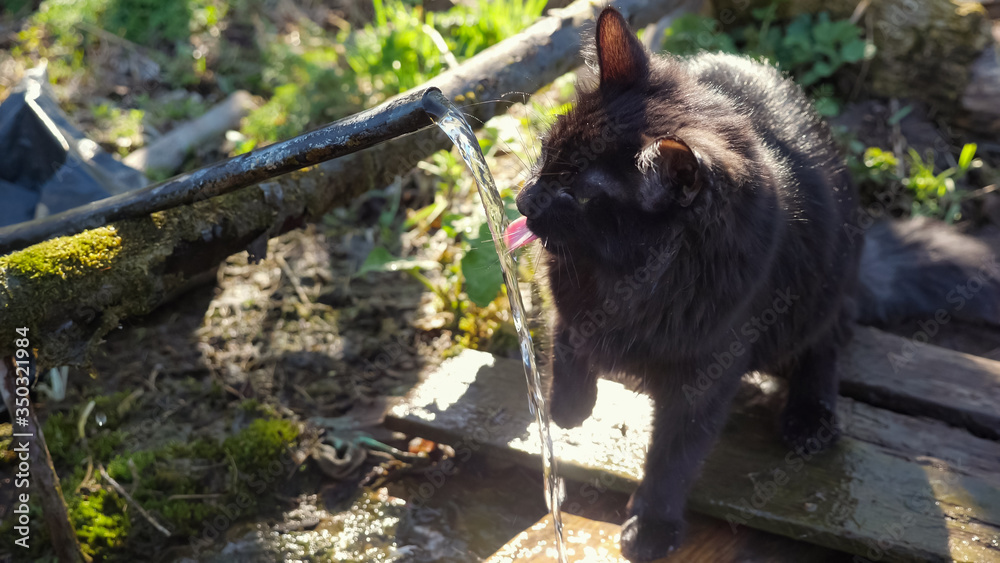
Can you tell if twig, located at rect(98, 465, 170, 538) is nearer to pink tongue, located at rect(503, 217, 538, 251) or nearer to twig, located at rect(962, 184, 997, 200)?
pink tongue, located at rect(503, 217, 538, 251)

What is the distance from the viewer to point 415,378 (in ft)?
10.9

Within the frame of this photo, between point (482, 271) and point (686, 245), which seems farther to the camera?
point (482, 271)

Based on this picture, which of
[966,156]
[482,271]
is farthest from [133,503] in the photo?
[966,156]

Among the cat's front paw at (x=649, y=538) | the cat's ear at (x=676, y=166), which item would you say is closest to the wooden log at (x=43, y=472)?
the cat's front paw at (x=649, y=538)

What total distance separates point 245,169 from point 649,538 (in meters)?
1.66

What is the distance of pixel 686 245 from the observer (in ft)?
6.19

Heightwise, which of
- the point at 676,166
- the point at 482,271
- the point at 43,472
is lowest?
the point at 43,472

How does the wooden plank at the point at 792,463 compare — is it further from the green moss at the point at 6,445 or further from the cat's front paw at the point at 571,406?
the green moss at the point at 6,445

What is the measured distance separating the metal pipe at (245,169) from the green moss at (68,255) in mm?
123

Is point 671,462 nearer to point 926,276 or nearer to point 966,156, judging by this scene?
point 926,276

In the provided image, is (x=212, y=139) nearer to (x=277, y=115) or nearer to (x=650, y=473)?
(x=277, y=115)

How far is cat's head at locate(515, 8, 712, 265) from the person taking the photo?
5.97ft

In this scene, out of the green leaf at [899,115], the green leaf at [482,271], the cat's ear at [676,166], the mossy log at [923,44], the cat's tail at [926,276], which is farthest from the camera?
the green leaf at [899,115]

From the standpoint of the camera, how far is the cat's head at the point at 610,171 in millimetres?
1818
